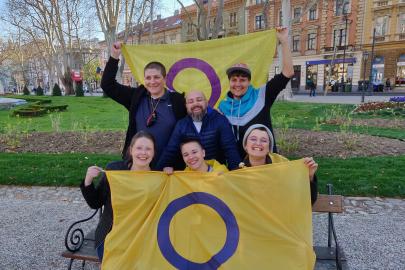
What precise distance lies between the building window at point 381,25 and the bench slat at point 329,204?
143 feet

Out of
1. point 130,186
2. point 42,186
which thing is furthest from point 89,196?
point 42,186

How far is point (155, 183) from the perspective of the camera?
2904 millimetres

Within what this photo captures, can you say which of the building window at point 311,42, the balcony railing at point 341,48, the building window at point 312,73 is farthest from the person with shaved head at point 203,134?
the building window at point 311,42

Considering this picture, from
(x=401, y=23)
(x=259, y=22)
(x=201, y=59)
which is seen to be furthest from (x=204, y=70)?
(x=259, y=22)

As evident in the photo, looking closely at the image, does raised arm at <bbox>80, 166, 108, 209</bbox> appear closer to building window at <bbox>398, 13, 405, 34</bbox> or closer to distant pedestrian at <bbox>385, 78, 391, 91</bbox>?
distant pedestrian at <bbox>385, 78, 391, 91</bbox>

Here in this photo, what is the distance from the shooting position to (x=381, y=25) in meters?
40.3

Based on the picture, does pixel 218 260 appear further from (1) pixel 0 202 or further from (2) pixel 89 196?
(1) pixel 0 202

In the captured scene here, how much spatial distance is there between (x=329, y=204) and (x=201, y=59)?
7.84ft

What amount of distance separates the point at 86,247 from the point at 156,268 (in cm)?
115

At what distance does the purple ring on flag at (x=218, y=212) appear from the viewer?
110 inches

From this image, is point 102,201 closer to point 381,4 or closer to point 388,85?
point 388,85

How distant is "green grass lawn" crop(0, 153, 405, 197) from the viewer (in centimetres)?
587

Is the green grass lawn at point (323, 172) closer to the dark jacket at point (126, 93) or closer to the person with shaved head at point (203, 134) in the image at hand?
the person with shaved head at point (203, 134)

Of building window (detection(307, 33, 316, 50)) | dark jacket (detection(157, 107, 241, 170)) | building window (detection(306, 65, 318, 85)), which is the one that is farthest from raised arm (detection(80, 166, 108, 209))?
building window (detection(307, 33, 316, 50))
